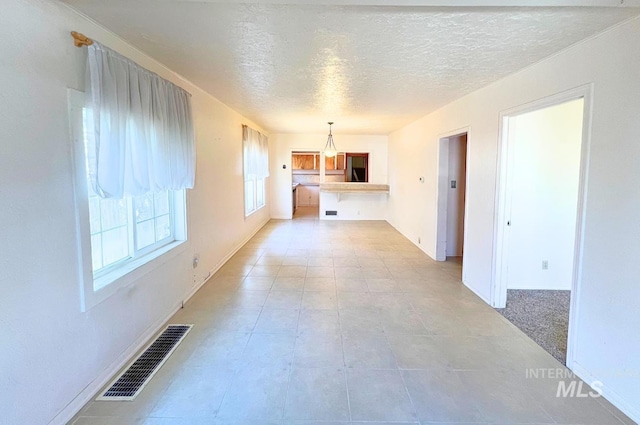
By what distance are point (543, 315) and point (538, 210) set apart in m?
1.22

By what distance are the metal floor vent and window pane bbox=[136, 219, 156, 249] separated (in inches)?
31.3

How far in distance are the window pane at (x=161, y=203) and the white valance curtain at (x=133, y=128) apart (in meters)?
0.25

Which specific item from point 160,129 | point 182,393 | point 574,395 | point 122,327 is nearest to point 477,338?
point 574,395

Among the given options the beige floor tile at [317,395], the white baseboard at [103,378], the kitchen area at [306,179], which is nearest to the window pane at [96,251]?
the white baseboard at [103,378]

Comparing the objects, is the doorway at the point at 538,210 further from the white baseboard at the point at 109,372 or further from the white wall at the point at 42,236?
the white wall at the point at 42,236

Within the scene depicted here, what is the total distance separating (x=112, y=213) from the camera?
2402 millimetres

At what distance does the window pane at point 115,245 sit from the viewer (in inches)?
91.9

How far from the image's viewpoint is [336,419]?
184cm

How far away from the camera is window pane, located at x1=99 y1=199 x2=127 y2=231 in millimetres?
2299

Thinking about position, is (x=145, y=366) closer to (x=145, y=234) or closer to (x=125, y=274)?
(x=125, y=274)

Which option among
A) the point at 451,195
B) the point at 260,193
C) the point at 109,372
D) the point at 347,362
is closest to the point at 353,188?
the point at 260,193

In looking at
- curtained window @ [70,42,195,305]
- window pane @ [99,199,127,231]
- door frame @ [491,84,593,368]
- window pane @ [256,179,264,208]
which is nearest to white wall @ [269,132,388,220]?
window pane @ [256,179,264,208]

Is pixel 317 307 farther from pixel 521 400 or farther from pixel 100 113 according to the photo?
pixel 100 113

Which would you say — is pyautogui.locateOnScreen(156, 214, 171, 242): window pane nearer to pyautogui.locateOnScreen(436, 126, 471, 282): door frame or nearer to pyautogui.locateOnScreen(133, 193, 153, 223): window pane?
pyautogui.locateOnScreen(133, 193, 153, 223): window pane
